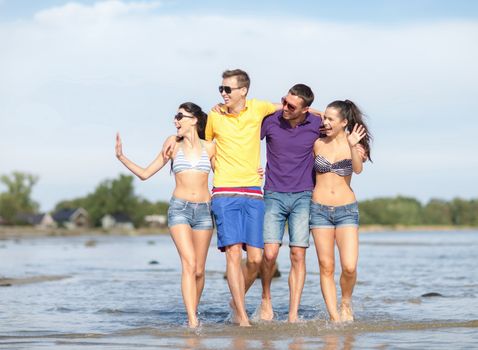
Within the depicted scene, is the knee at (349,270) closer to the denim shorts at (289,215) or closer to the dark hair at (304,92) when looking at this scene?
the denim shorts at (289,215)

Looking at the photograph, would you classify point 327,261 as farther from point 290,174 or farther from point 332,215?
point 290,174

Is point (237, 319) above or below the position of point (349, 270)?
below

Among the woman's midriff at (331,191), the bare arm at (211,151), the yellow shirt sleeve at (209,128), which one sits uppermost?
the yellow shirt sleeve at (209,128)

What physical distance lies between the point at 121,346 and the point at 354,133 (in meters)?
3.38

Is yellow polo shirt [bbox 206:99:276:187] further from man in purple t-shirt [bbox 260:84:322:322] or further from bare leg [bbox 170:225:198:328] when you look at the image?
bare leg [bbox 170:225:198:328]

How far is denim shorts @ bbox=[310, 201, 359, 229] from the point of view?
9.06 metres

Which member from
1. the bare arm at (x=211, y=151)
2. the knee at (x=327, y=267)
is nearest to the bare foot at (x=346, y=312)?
the knee at (x=327, y=267)

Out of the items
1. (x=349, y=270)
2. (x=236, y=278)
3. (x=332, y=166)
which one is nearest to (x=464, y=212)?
(x=349, y=270)

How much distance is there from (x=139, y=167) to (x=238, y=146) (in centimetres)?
108

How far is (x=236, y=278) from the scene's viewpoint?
9141 millimetres

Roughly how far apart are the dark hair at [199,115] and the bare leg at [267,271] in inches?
55.8

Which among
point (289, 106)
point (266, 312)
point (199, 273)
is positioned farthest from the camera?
point (266, 312)

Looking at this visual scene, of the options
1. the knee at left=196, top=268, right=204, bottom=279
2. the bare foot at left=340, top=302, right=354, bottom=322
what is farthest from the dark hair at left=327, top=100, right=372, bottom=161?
the knee at left=196, top=268, right=204, bottom=279

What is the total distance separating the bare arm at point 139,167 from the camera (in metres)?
8.89
